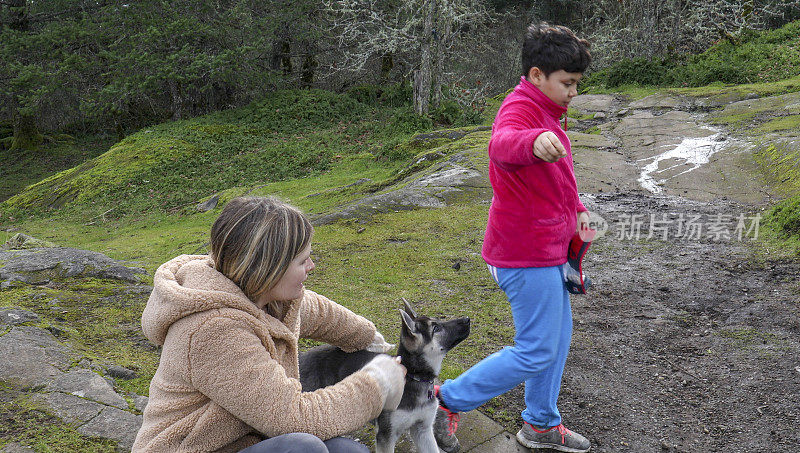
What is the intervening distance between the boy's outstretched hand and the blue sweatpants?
2.08ft

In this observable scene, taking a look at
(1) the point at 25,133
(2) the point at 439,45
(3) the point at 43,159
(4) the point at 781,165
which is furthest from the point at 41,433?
(1) the point at 25,133

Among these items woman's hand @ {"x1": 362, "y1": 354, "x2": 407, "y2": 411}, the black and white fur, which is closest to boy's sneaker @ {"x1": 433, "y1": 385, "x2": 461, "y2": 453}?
the black and white fur

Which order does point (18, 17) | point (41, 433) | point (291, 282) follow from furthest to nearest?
point (18, 17) → point (41, 433) → point (291, 282)

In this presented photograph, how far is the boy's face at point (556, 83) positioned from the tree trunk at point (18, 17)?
22.0 meters

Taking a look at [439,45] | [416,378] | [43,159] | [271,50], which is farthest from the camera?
[43,159]

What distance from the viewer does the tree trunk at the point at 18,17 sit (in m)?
20.0

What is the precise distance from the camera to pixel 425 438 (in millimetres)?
3232

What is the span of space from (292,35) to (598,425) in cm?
1770

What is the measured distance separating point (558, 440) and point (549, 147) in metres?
1.75

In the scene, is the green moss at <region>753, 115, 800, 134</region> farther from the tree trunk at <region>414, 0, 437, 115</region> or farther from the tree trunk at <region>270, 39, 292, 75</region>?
the tree trunk at <region>270, 39, 292, 75</region>

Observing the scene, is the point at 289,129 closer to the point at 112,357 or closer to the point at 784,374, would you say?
the point at 112,357

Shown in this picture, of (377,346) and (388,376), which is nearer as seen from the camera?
(388,376)

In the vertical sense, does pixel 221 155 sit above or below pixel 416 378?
below

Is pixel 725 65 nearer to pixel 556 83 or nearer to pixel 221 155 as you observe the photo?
pixel 221 155
